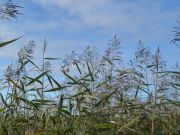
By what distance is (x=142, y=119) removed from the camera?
155 inches

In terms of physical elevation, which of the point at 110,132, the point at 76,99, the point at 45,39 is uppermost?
the point at 45,39

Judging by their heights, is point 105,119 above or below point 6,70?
below

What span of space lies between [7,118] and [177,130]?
152 centimetres

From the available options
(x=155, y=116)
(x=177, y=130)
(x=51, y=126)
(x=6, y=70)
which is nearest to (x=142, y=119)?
(x=155, y=116)

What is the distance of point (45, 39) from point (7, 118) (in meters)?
0.82

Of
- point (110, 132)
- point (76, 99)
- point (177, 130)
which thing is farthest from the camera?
point (76, 99)

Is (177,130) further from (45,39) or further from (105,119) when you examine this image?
(45,39)

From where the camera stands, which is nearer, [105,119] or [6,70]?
[105,119]

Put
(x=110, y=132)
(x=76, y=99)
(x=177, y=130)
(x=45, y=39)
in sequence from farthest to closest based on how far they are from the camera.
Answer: (x=45, y=39), (x=76, y=99), (x=110, y=132), (x=177, y=130)

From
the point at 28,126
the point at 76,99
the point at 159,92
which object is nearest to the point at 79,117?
the point at 76,99

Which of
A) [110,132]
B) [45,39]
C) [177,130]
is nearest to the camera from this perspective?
[177,130]

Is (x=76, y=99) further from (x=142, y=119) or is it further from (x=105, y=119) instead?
(x=142, y=119)

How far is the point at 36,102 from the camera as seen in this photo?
397cm

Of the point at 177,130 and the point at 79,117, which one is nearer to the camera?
the point at 177,130
